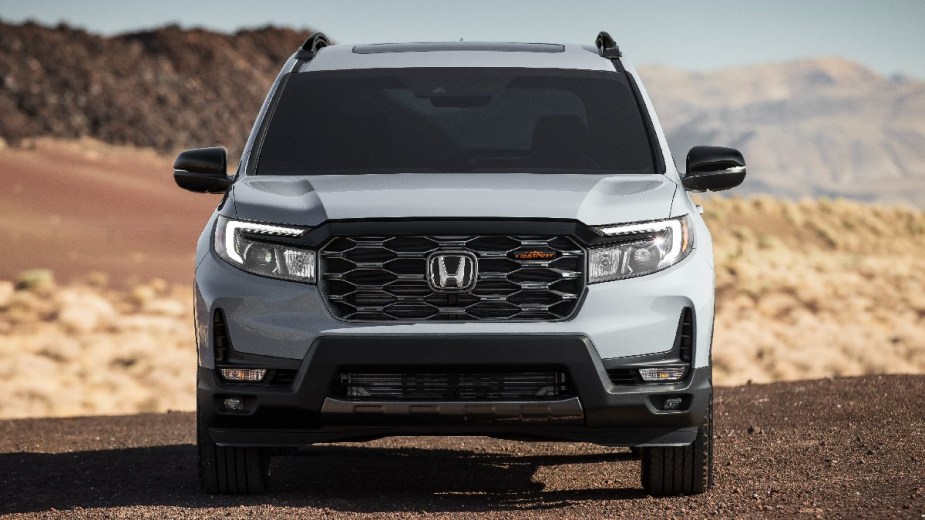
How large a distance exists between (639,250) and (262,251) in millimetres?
1560

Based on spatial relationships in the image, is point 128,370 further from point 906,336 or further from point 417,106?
point 417,106

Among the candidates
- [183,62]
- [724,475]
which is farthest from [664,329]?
[183,62]

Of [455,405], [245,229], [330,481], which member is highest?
[245,229]

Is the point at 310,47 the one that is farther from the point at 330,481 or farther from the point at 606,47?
the point at 330,481

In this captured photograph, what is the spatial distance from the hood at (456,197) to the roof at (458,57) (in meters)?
1.06

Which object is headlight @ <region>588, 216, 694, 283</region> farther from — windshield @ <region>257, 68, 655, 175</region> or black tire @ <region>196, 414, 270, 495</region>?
black tire @ <region>196, 414, 270, 495</region>

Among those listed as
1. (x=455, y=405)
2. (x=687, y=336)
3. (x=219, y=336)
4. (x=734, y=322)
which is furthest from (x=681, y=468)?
(x=734, y=322)

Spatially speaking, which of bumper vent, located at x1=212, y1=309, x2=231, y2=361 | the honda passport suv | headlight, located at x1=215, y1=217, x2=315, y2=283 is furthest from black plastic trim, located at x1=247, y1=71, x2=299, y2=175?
bumper vent, located at x1=212, y1=309, x2=231, y2=361

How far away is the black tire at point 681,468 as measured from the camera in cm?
654

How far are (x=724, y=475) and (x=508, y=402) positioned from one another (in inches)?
88.0

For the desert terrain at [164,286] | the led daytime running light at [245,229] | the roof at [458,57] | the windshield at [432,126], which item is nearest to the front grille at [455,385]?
the led daytime running light at [245,229]

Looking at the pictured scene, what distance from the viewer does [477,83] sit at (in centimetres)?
740

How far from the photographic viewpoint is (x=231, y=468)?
661 centimetres

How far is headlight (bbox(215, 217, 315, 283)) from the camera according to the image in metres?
5.94
